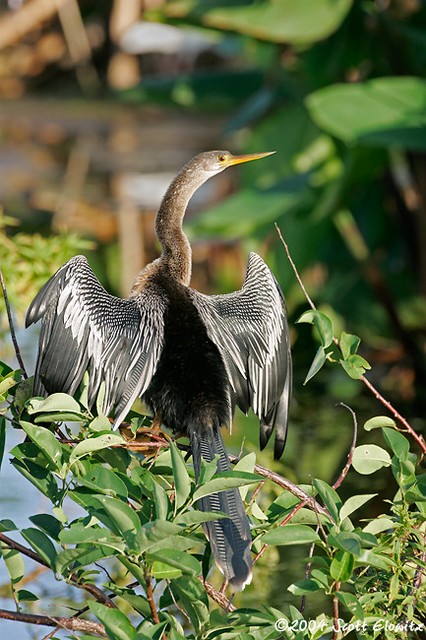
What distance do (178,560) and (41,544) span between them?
35cm

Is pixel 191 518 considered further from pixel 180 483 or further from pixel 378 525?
pixel 378 525

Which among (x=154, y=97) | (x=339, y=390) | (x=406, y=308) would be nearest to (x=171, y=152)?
(x=154, y=97)

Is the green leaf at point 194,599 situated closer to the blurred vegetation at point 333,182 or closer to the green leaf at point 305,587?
the green leaf at point 305,587

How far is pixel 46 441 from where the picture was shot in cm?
220

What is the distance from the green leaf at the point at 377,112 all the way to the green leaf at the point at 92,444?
347 cm

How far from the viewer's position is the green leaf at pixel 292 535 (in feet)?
6.99

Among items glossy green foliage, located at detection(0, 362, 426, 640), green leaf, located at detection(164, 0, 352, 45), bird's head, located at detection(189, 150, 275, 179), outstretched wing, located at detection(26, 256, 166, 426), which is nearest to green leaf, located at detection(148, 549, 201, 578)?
glossy green foliage, located at detection(0, 362, 426, 640)

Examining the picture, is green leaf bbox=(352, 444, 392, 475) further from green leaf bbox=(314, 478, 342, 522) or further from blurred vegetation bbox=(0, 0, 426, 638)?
blurred vegetation bbox=(0, 0, 426, 638)

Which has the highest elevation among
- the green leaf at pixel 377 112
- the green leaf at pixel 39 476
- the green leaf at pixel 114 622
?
the green leaf at pixel 39 476

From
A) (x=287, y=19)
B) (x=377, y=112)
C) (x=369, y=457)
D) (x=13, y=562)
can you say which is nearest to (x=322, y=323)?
(x=369, y=457)

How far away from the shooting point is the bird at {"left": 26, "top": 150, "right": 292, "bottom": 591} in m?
2.74

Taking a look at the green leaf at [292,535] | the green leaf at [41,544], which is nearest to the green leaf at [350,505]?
the green leaf at [292,535]

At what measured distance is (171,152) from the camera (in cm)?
1237

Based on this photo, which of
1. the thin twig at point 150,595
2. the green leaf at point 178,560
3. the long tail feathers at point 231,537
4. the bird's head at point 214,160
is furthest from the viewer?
the bird's head at point 214,160
